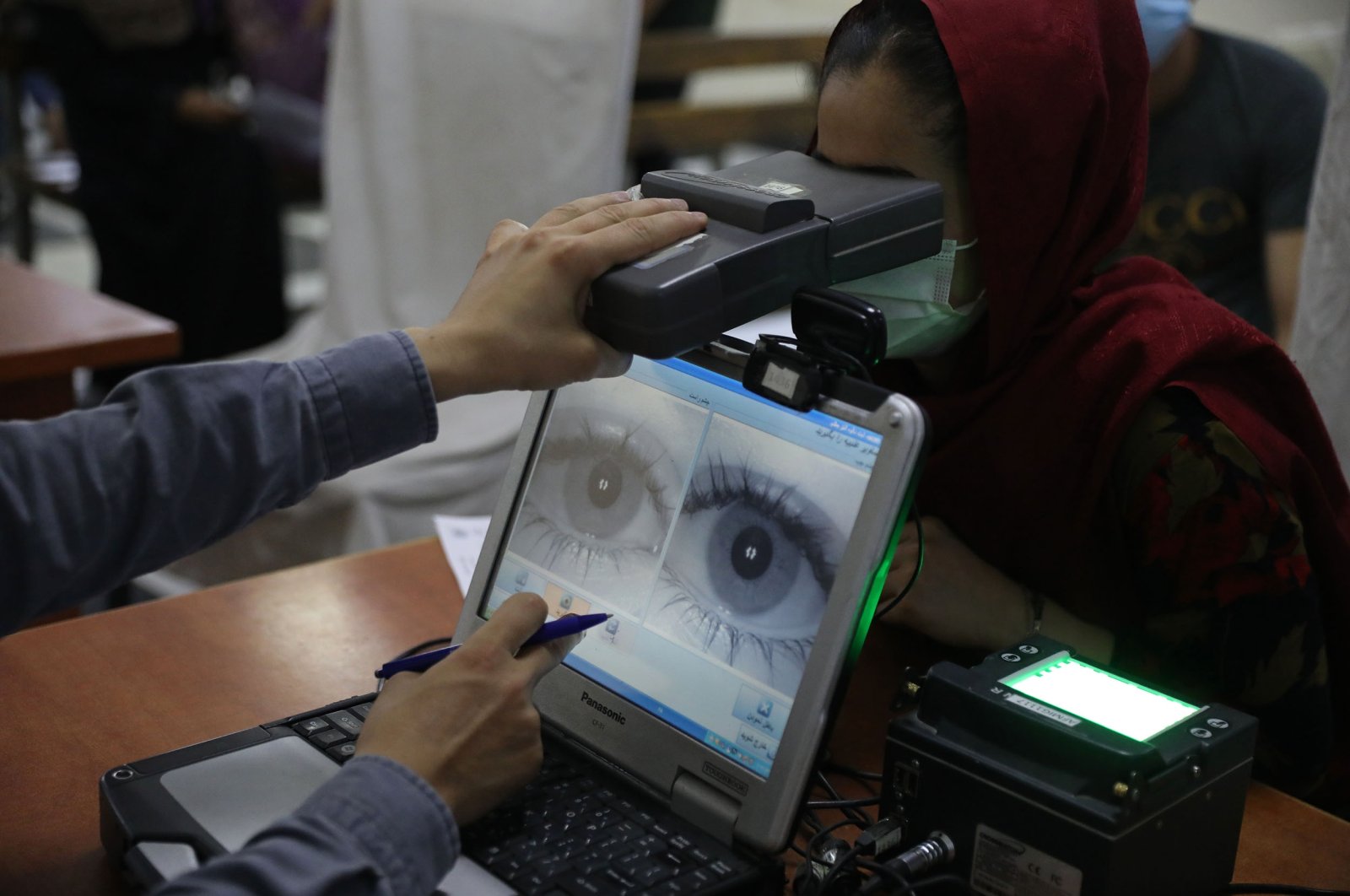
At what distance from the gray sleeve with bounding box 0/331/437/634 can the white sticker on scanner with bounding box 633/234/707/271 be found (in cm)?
14

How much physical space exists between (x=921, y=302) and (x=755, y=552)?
0.97 feet

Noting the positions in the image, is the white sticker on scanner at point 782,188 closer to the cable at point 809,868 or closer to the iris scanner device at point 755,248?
the iris scanner device at point 755,248

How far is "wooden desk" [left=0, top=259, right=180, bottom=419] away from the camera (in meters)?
1.65

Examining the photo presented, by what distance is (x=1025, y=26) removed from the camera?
98cm

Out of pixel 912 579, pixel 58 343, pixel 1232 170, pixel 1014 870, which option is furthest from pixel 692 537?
pixel 1232 170

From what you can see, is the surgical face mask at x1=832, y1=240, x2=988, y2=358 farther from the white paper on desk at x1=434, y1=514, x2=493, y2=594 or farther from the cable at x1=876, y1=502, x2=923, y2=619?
the white paper on desk at x1=434, y1=514, x2=493, y2=594

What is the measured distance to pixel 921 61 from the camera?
3.26ft

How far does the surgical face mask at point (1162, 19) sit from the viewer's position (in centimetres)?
172

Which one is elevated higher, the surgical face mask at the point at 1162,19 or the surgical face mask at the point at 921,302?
the surgical face mask at the point at 1162,19

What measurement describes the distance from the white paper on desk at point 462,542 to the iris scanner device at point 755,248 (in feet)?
1.60

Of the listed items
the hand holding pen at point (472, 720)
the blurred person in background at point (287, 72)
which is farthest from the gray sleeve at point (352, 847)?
the blurred person in background at point (287, 72)

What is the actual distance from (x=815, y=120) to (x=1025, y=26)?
0.17 metres

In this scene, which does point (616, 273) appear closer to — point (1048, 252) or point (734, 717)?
point (734, 717)

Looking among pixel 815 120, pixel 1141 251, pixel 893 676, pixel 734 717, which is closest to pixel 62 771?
pixel 734 717
